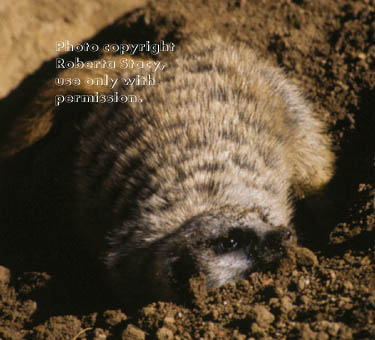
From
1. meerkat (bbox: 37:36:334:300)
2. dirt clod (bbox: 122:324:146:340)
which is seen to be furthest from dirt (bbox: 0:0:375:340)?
meerkat (bbox: 37:36:334:300)

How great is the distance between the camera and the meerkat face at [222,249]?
167cm

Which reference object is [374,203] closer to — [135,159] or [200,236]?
[200,236]

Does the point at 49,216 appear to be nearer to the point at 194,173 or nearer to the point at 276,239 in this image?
the point at 194,173

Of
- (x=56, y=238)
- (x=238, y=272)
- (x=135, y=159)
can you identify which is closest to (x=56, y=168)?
(x=56, y=238)

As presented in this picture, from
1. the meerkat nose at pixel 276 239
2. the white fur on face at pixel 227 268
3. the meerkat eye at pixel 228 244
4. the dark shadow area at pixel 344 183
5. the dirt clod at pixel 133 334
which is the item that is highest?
the dark shadow area at pixel 344 183

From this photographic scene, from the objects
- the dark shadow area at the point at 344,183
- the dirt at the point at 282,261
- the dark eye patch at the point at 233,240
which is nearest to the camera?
the dirt at the point at 282,261

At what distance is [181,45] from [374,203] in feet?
5.41

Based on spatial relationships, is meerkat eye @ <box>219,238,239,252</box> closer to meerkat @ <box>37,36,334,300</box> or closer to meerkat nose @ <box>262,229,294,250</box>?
meerkat @ <box>37,36,334,300</box>

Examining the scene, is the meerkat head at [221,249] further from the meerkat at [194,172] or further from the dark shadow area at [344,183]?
the dark shadow area at [344,183]

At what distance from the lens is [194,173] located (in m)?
2.06

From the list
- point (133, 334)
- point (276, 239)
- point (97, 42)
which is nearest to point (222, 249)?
point (276, 239)

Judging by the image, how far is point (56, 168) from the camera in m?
2.65

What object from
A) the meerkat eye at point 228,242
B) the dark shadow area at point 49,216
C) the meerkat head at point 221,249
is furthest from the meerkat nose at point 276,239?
the dark shadow area at point 49,216

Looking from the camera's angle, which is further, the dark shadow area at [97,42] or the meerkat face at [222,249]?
the dark shadow area at [97,42]
